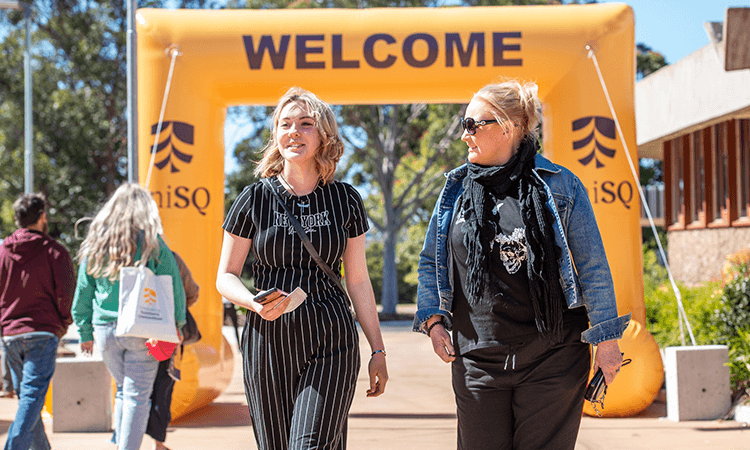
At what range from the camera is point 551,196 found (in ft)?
8.82

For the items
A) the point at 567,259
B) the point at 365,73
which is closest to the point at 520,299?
the point at 567,259

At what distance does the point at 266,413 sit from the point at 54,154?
2021cm

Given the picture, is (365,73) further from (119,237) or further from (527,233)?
(527,233)

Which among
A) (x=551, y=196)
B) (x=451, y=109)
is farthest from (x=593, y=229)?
(x=451, y=109)

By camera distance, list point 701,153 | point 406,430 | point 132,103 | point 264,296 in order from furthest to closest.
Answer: point 701,153
point 132,103
point 406,430
point 264,296

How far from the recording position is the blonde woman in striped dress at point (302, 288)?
2.70 meters

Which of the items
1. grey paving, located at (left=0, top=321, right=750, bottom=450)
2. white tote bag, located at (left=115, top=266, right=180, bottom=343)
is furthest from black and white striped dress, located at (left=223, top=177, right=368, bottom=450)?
grey paving, located at (left=0, top=321, right=750, bottom=450)

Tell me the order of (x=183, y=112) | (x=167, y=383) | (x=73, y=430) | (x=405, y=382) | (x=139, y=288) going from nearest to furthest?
1. (x=139, y=288)
2. (x=167, y=383)
3. (x=73, y=430)
4. (x=183, y=112)
5. (x=405, y=382)

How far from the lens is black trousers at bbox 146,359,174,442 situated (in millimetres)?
4941

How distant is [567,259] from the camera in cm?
265

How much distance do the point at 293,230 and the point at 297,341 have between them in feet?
1.30

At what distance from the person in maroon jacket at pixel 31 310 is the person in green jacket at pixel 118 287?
1.14 ft

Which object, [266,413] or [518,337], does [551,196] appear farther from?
[266,413]

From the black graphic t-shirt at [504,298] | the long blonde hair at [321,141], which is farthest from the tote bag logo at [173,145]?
the black graphic t-shirt at [504,298]
